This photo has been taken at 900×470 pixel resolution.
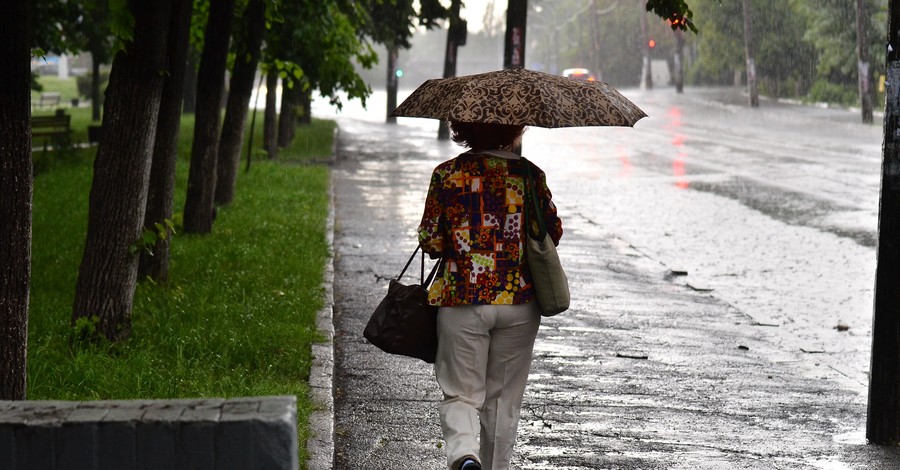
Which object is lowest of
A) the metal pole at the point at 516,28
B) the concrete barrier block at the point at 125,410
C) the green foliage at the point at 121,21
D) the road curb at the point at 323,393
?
the road curb at the point at 323,393

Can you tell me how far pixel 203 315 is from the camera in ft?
28.3

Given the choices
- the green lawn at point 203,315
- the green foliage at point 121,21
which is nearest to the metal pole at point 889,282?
the green lawn at point 203,315

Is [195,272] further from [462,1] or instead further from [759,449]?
[462,1]

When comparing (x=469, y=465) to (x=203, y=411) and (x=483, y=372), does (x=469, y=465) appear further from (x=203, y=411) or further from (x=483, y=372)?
(x=203, y=411)

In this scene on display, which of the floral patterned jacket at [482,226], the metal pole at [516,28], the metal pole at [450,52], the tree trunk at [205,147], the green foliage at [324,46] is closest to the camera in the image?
the floral patterned jacket at [482,226]

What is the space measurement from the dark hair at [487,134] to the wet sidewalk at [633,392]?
5.58ft

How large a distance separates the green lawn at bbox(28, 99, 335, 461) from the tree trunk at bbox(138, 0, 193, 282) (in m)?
0.23

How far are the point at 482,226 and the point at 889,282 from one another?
260cm

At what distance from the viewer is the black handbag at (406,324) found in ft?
16.9

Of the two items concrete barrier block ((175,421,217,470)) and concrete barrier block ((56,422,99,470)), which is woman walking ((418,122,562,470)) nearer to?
concrete barrier block ((175,421,217,470))

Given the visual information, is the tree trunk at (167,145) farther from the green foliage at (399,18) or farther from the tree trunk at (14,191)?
the green foliage at (399,18)

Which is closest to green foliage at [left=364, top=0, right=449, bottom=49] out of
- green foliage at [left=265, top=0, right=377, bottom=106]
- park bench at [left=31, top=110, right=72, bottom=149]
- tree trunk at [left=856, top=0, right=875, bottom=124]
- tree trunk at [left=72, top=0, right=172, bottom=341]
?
park bench at [left=31, top=110, right=72, bottom=149]

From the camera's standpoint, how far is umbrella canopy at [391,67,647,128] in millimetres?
4996

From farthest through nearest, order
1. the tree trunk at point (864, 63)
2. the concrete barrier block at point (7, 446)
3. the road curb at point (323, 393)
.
A: the tree trunk at point (864, 63) → the road curb at point (323, 393) → the concrete barrier block at point (7, 446)
